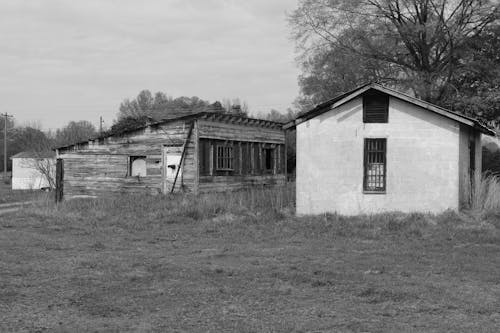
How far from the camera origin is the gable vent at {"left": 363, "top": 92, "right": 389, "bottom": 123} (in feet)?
63.1

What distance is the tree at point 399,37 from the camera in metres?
32.7

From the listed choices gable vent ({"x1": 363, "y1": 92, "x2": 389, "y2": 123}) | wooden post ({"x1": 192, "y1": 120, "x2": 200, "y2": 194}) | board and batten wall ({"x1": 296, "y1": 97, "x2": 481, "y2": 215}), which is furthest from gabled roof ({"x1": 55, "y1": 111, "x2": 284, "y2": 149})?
gable vent ({"x1": 363, "y1": 92, "x2": 389, "y2": 123})

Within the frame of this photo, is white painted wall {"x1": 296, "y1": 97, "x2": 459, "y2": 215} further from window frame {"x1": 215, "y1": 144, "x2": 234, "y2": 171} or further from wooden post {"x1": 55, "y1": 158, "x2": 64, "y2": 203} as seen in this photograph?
wooden post {"x1": 55, "y1": 158, "x2": 64, "y2": 203}

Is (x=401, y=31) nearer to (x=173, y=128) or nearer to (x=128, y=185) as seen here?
(x=173, y=128)

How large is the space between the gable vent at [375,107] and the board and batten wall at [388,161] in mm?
126

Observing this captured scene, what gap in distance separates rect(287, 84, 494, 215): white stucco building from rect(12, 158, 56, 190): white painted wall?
32.9m

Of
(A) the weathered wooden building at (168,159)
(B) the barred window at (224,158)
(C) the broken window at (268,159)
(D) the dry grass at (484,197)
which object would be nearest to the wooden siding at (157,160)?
(A) the weathered wooden building at (168,159)

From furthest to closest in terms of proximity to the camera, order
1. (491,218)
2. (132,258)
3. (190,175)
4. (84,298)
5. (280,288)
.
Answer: (190,175) < (491,218) < (132,258) < (280,288) < (84,298)

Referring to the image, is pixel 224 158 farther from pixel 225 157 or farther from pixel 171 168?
pixel 171 168

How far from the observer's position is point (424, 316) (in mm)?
7742

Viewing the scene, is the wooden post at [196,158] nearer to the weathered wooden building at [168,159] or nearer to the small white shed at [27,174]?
the weathered wooden building at [168,159]

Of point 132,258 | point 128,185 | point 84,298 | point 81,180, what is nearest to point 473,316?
point 84,298

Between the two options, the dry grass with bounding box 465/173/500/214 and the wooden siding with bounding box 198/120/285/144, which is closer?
the dry grass with bounding box 465/173/500/214

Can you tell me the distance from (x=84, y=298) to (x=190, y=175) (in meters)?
17.7
